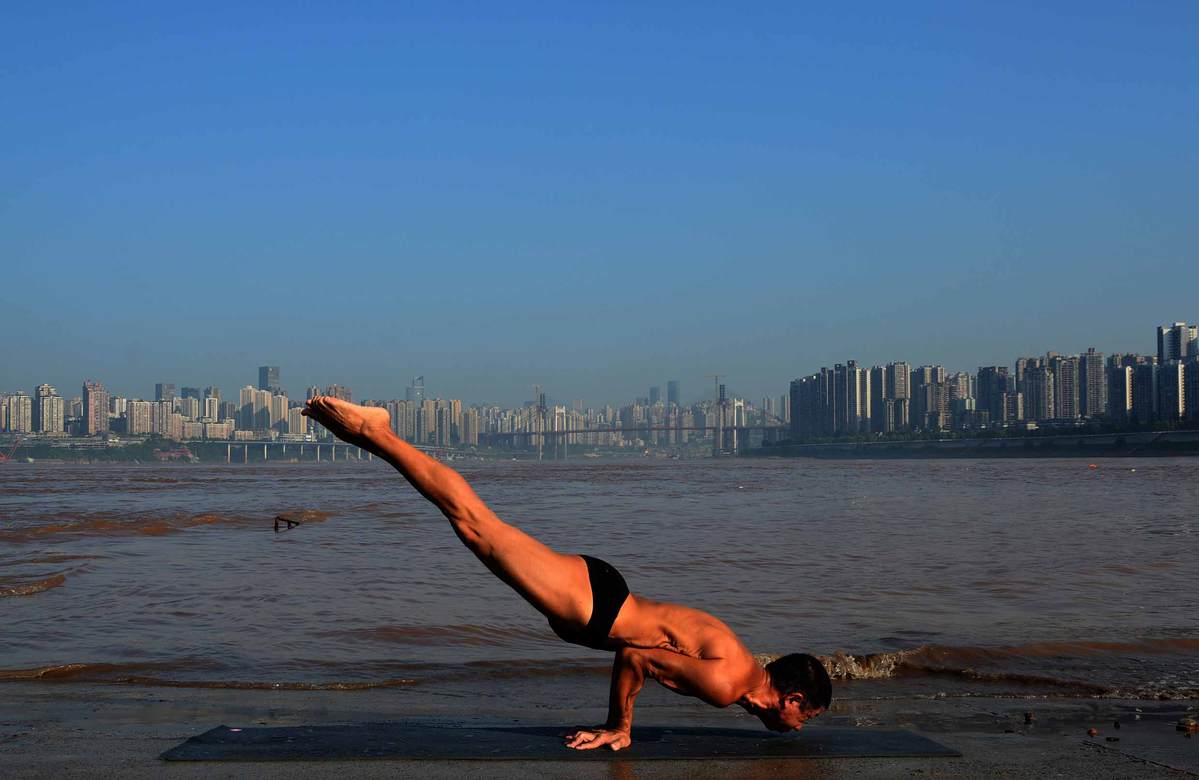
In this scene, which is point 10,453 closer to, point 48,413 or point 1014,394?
point 48,413

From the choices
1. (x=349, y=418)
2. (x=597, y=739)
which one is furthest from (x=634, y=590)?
(x=349, y=418)

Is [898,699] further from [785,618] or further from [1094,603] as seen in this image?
[1094,603]

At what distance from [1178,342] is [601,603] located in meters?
150

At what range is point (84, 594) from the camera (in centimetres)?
1011

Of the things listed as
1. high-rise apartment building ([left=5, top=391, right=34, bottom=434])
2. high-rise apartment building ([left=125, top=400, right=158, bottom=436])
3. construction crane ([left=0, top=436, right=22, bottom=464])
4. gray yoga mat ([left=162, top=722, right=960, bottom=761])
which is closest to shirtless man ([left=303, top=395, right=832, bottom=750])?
gray yoga mat ([left=162, top=722, right=960, bottom=761])

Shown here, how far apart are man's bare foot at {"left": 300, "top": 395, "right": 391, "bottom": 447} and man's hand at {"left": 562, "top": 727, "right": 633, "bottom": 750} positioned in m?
1.43

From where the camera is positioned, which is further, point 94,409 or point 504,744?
point 94,409

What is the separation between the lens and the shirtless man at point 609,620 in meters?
4.40

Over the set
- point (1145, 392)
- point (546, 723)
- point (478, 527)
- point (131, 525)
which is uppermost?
point (1145, 392)

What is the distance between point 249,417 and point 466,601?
17967cm

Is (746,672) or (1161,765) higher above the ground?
(746,672)

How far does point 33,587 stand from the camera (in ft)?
34.1

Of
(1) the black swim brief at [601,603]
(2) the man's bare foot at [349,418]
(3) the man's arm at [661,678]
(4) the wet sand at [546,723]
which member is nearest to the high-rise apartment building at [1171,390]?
(4) the wet sand at [546,723]

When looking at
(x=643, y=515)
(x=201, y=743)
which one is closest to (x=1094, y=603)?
(x=201, y=743)
